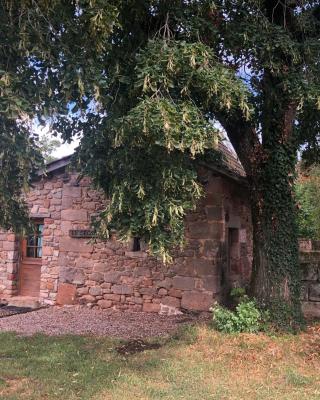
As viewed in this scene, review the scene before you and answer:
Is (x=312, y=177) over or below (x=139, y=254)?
over

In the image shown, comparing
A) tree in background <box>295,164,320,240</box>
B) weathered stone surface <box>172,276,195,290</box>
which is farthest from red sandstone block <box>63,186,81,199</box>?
tree in background <box>295,164,320,240</box>

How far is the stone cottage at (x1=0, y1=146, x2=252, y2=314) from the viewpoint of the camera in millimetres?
9195

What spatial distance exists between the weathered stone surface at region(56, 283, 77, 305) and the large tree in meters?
4.61

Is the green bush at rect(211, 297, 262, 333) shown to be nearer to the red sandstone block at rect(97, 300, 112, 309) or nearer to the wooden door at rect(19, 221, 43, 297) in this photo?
the red sandstone block at rect(97, 300, 112, 309)

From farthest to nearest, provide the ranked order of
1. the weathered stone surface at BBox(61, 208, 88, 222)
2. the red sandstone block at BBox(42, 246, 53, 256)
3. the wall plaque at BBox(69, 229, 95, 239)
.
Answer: the red sandstone block at BBox(42, 246, 53, 256)
the weathered stone surface at BBox(61, 208, 88, 222)
the wall plaque at BBox(69, 229, 95, 239)

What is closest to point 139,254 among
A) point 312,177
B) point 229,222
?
point 229,222

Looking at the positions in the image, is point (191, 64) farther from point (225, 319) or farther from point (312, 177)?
point (312, 177)

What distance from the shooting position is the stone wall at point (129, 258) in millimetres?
9195

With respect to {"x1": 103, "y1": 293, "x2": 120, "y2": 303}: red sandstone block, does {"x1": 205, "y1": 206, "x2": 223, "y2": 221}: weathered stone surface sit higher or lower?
higher

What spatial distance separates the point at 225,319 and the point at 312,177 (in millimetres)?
10024

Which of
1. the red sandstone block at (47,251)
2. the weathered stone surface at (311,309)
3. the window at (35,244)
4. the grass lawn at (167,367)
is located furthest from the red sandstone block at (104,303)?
the weathered stone surface at (311,309)

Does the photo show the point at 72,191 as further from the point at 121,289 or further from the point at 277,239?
the point at 277,239

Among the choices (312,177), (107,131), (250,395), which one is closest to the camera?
(250,395)

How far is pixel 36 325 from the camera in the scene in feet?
27.8
